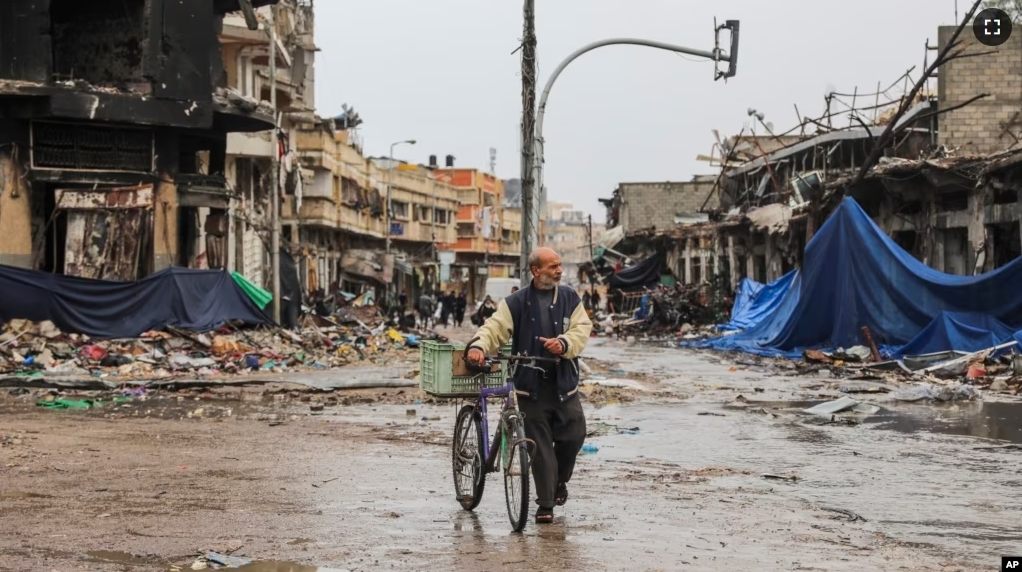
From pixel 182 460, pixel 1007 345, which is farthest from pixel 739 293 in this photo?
pixel 182 460

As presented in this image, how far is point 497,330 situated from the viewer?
7832 mm

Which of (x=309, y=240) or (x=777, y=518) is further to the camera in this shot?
(x=309, y=240)

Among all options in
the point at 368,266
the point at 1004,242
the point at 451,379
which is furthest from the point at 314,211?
the point at 451,379

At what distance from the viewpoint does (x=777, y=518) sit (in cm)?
799

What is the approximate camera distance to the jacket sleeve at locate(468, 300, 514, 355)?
25.6ft

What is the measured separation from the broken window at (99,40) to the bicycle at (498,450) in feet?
80.9

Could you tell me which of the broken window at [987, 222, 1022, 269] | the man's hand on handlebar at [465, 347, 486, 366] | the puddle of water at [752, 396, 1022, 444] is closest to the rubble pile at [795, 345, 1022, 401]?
the puddle of water at [752, 396, 1022, 444]

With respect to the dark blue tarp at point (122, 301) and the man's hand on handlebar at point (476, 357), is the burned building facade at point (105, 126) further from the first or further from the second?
the man's hand on handlebar at point (476, 357)

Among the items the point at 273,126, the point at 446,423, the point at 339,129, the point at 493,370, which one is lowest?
the point at 446,423

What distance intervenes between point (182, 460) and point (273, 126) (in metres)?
24.1

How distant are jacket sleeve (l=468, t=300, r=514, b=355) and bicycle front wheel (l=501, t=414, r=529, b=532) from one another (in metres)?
0.47

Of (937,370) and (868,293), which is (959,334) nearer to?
(937,370)

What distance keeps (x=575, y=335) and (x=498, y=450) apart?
3.06 feet

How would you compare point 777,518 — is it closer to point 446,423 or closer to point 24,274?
point 446,423
